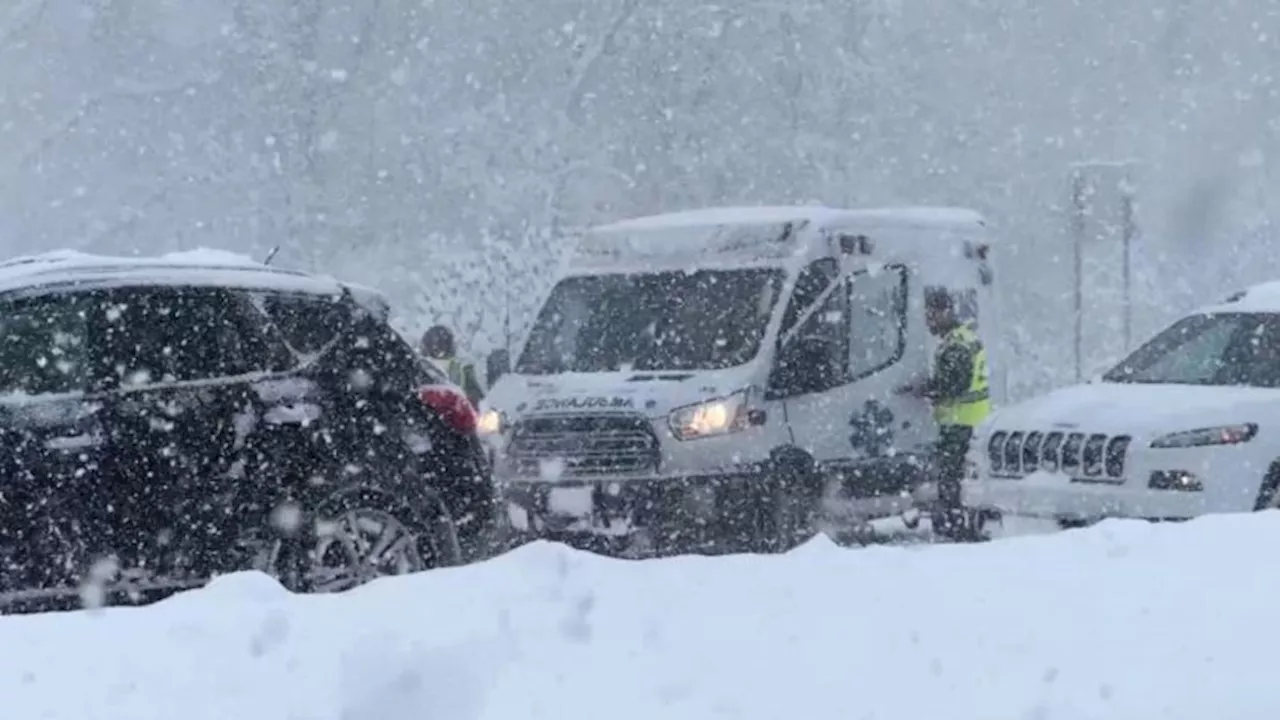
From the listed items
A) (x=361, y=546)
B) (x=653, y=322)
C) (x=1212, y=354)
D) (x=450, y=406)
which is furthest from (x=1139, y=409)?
(x=361, y=546)

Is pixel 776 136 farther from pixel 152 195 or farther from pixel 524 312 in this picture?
pixel 152 195

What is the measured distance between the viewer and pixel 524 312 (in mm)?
32156

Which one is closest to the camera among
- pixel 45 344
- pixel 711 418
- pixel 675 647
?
pixel 675 647

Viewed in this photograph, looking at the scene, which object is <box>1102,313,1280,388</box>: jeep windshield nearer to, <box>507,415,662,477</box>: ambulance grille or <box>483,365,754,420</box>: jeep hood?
<box>483,365,754,420</box>: jeep hood

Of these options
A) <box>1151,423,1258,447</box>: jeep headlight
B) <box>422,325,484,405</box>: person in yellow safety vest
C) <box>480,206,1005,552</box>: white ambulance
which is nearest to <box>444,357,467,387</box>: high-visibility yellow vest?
<box>422,325,484,405</box>: person in yellow safety vest

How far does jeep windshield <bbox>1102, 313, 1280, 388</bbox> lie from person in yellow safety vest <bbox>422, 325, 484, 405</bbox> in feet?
15.2

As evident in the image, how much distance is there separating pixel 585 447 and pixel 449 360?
3787 millimetres

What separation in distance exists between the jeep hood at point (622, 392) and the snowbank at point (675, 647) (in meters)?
5.18

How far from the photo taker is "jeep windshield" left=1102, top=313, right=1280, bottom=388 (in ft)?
35.4

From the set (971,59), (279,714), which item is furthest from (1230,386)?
(971,59)

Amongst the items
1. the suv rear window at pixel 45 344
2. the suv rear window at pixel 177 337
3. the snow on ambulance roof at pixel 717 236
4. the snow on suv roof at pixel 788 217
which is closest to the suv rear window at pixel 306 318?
the suv rear window at pixel 177 337

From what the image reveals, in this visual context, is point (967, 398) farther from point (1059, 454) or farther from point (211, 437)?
point (211, 437)

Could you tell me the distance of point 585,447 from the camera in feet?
34.9

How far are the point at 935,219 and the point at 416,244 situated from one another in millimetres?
24783
